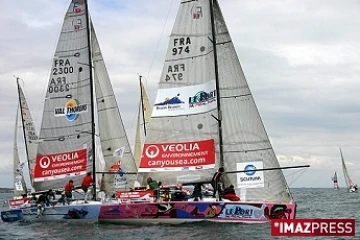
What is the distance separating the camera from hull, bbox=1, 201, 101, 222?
27172 mm

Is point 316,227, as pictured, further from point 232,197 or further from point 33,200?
point 33,200

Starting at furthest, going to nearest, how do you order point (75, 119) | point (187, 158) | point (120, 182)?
1. point (120, 182)
2. point (75, 119)
3. point (187, 158)

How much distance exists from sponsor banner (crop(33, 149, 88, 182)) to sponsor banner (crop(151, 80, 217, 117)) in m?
4.91

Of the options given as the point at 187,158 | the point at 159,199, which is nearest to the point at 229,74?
the point at 187,158

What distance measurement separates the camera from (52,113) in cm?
3036

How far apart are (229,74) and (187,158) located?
3394 mm

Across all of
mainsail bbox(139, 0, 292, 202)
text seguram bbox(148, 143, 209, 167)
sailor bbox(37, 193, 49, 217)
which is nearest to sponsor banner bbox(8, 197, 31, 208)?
sailor bbox(37, 193, 49, 217)

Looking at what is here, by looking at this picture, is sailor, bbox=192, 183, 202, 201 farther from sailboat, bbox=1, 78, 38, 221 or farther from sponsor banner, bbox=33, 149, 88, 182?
sailboat, bbox=1, 78, 38, 221

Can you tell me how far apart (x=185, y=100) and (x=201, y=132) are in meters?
1.32

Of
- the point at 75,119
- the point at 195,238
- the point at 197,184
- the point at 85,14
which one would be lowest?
the point at 195,238

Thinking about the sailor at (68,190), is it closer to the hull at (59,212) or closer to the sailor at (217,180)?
the hull at (59,212)

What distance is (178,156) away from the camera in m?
26.2

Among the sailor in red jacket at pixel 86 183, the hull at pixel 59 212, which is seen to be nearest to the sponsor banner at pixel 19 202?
the hull at pixel 59 212

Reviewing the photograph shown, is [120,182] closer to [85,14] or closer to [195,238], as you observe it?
[85,14]
